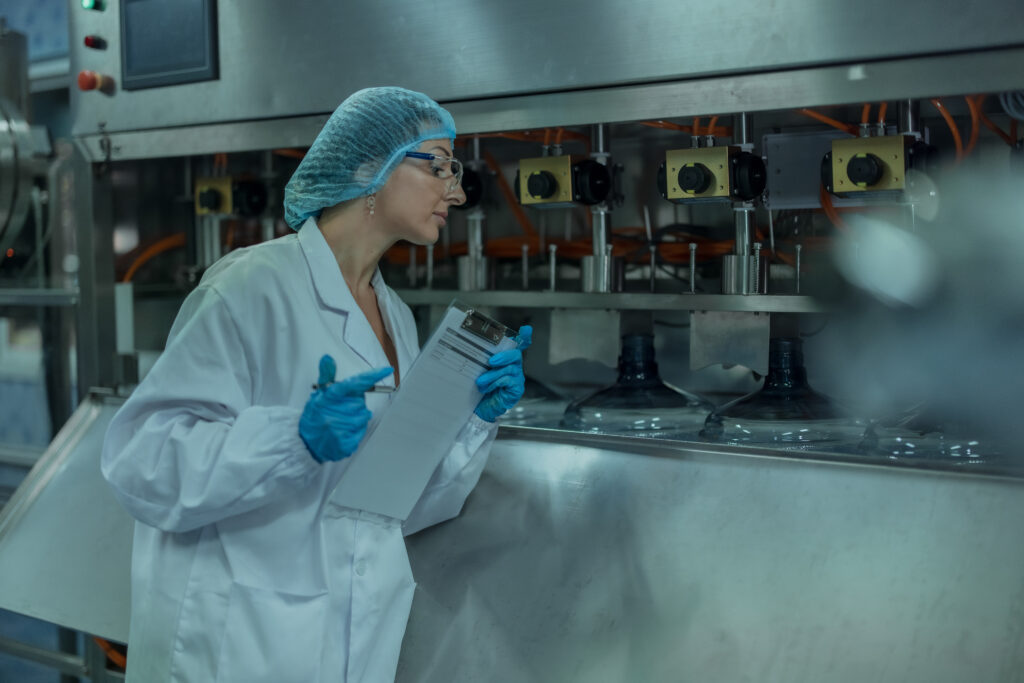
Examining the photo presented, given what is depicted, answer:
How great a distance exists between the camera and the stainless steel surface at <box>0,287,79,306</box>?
199 cm

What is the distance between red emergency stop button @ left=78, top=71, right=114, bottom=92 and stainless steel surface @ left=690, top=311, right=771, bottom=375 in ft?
4.08

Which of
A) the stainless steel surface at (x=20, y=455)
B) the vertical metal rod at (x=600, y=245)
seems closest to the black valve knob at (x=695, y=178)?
the vertical metal rod at (x=600, y=245)

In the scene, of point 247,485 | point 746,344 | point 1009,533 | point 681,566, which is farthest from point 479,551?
point 1009,533

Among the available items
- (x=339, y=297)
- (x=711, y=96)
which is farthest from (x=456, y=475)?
(x=711, y=96)

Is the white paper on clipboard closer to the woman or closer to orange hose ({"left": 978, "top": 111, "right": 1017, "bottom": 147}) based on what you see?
the woman

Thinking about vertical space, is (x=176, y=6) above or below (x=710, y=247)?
above

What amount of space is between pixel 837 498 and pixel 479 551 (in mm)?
506

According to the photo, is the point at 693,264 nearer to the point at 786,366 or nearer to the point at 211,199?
the point at 786,366

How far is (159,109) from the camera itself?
182 centimetres

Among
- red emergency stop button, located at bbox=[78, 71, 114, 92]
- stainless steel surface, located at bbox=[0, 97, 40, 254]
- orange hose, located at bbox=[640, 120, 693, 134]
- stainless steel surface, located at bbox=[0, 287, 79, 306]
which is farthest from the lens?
stainless steel surface, located at bbox=[0, 97, 40, 254]

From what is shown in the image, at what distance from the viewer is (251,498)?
1.04 metres

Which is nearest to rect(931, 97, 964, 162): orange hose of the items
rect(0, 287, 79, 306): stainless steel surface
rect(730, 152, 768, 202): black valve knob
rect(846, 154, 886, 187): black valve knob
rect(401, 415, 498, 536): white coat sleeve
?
rect(846, 154, 886, 187): black valve knob

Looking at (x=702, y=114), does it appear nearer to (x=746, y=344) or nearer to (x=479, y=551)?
(x=746, y=344)

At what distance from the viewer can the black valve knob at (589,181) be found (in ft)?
5.04
